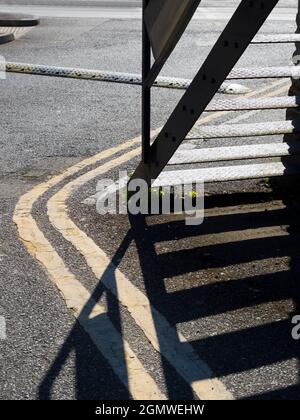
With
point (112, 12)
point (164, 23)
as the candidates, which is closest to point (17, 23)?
point (112, 12)

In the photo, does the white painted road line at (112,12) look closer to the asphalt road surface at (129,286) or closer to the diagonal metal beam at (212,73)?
the asphalt road surface at (129,286)

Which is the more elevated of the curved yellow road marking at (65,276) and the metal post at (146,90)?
the metal post at (146,90)

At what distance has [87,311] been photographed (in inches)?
200

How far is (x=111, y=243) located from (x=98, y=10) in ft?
41.6

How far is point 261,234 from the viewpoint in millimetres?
6199

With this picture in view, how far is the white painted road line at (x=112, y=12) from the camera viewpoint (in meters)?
16.6

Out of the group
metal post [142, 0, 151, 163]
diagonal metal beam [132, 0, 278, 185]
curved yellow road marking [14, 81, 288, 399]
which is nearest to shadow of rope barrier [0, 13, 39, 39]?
curved yellow road marking [14, 81, 288, 399]

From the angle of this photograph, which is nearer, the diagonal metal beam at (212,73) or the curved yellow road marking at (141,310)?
the curved yellow road marking at (141,310)

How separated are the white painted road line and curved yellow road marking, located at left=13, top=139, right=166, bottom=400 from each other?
1044 cm

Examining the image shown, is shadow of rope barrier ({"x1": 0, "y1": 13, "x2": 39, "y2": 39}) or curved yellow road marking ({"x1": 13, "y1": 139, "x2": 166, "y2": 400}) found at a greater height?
curved yellow road marking ({"x1": 13, "y1": 139, "x2": 166, "y2": 400})

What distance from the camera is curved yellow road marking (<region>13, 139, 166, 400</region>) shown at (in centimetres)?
435

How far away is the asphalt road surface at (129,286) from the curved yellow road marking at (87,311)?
0.01 meters

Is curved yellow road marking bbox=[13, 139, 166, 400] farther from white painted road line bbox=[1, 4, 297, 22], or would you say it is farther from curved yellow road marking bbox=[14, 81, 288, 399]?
white painted road line bbox=[1, 4, 297, 22]

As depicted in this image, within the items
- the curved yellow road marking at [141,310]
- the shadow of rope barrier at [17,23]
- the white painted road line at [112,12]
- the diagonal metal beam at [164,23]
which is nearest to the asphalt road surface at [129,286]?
the curved yellow road marking at [141,310]
